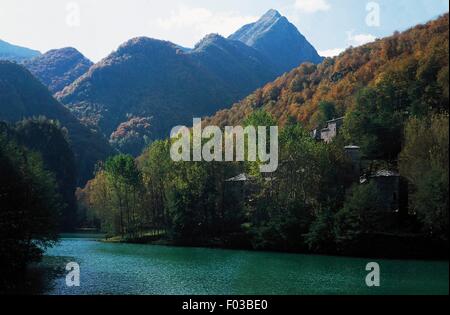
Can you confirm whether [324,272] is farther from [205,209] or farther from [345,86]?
[345,86]

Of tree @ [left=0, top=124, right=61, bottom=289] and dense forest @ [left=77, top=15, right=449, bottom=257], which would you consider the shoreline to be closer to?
dense forest @ [left=77, top=15, right=449, bottom=257]

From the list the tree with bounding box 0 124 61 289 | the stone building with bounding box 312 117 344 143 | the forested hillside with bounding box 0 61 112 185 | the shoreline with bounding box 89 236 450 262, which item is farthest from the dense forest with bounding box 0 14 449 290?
the forested hillside with bounding box 0 61 112 185

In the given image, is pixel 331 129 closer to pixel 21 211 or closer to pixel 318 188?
pixel 318 188

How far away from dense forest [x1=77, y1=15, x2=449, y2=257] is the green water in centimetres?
331

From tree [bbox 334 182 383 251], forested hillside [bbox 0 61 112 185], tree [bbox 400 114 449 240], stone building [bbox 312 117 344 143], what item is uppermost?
forested hillside [bbox 0 61 112 185]

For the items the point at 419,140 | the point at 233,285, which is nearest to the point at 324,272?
the point at 233,285

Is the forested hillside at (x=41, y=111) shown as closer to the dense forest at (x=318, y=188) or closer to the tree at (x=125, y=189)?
the dense forest at (x=318, y=188)

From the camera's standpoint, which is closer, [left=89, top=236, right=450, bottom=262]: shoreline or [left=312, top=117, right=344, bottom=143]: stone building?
[left=89, top=236, right=450, bottom=262]: shoreline

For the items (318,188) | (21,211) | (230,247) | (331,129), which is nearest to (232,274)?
(21,211)

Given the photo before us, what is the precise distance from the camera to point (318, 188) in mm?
46812

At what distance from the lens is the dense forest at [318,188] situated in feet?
131

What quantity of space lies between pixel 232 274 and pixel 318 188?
1789 centimetres

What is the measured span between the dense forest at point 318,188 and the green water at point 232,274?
10.9 feet

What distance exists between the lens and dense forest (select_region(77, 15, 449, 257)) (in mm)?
39969
